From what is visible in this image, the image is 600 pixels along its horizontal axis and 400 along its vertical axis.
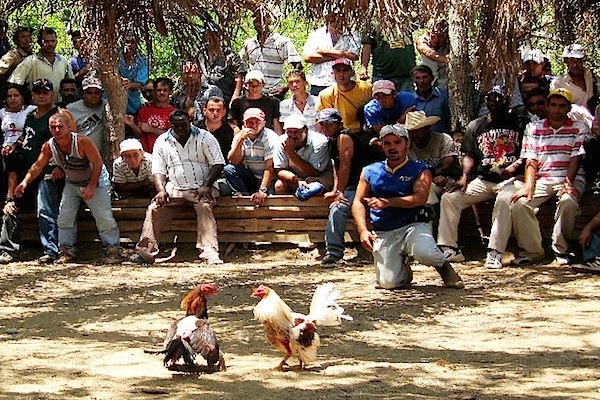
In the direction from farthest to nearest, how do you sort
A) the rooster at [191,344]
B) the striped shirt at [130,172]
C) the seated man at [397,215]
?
the striped shirt at [130,172]
the seated man at [397,215]
the rooster at [191,344]

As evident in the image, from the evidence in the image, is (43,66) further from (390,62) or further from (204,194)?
(390,62)

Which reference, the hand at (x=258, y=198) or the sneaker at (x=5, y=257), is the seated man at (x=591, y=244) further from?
the sneaker at (x=5, y=257)

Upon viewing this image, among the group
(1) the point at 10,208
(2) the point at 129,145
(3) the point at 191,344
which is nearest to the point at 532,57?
(2) the point at 129,145

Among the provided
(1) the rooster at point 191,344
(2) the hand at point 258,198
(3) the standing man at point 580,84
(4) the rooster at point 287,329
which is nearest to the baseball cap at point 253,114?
(2) the hand at point 258,198

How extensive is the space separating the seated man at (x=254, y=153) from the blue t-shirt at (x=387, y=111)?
112cm

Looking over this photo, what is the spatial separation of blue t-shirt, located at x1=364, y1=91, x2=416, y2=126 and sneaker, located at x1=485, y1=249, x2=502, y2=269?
168 centimetres

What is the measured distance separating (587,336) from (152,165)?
221 inches

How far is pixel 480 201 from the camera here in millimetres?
10562

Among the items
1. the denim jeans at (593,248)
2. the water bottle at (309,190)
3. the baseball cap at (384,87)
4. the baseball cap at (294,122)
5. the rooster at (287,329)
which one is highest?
the baseball cap at (384,87)

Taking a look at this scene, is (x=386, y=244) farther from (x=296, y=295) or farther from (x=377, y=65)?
(x=377, y=65)

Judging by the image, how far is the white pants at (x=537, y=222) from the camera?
993 cm

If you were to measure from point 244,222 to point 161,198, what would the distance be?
0.98 metres

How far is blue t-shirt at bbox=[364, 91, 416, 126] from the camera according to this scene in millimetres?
10695

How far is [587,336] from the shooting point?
715 cm
